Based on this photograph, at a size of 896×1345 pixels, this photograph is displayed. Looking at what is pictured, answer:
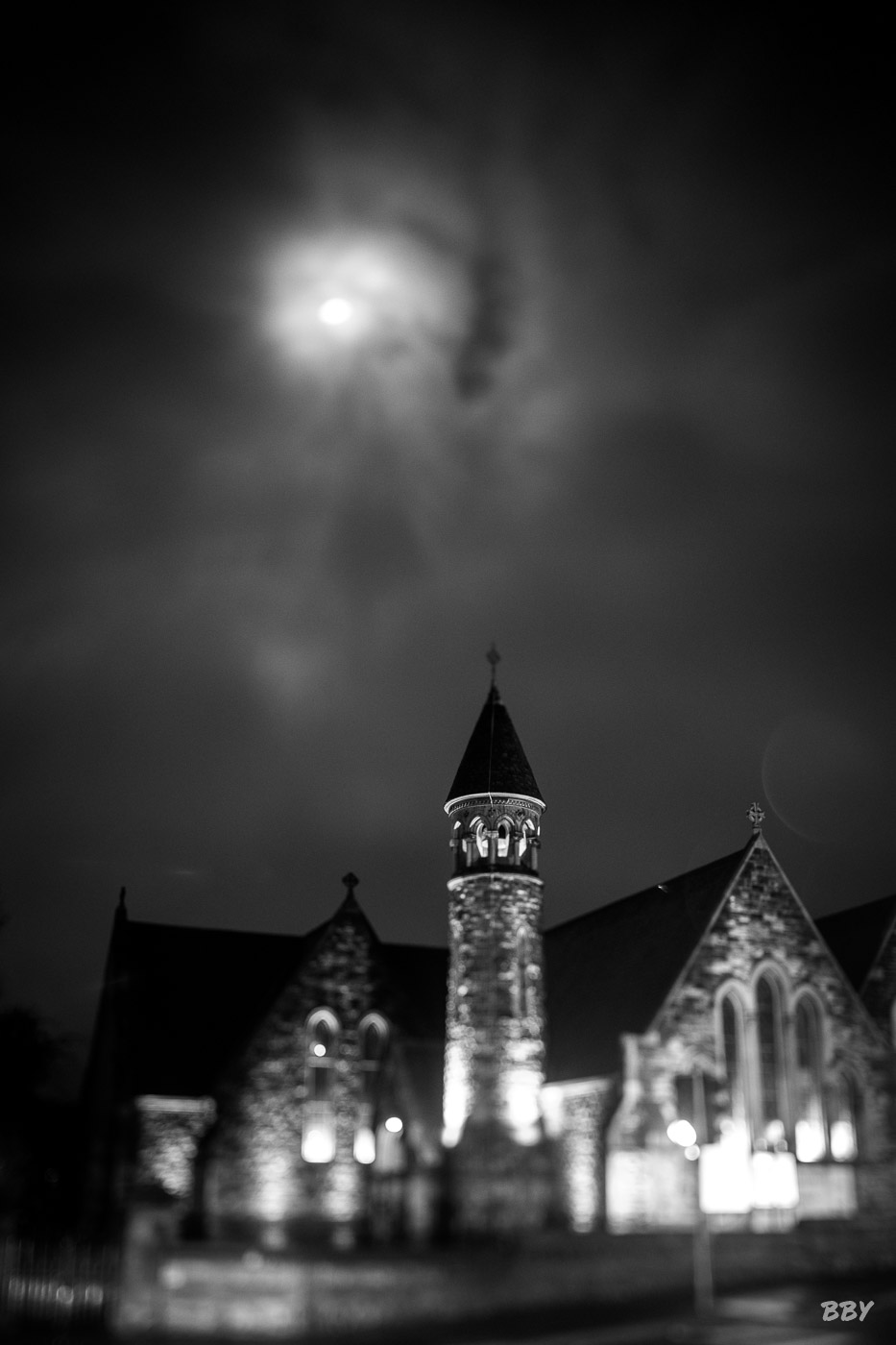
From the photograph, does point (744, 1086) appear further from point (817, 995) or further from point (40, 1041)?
point (40, 1041)

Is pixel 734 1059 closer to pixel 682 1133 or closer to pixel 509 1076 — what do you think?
pixel 682 1133

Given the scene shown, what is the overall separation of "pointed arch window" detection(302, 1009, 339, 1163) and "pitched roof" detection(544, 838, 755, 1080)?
6667mm

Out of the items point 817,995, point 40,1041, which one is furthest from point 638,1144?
point 40,1041

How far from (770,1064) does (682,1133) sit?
3.86 m

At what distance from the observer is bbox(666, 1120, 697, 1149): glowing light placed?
124ft

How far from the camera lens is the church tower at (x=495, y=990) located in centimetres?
3750

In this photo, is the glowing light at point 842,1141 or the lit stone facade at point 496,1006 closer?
the lit stone facade at point 496,1006

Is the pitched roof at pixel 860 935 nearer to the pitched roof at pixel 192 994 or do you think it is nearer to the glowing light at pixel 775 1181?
the glowing light at pixel 775 1181

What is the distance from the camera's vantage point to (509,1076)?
39.0 metres

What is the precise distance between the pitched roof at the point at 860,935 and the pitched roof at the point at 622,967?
5.90m

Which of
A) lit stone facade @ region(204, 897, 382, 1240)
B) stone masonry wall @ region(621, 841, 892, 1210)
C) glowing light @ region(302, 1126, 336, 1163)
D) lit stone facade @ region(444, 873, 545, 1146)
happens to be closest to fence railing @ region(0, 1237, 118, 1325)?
lit stone facade @ region(204, 897, 382, 1240)

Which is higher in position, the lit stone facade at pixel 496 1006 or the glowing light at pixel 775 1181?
the lit stone facade at pixel 496 1006

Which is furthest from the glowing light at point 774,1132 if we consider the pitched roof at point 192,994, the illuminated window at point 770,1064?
the pitched roof at point 192,994

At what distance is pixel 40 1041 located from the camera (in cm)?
5050
